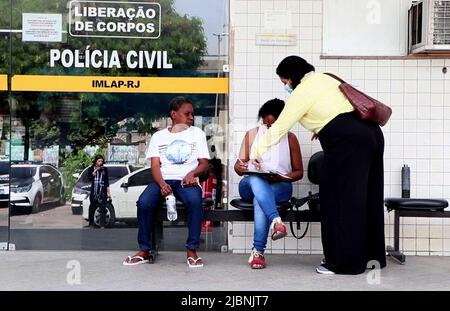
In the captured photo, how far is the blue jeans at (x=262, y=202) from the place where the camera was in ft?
20.4

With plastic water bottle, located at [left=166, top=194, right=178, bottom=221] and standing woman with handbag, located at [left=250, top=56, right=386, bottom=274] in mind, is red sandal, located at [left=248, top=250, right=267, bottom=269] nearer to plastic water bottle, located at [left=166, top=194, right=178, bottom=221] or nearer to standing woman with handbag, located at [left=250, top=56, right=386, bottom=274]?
standing woman with handbag, located at [left=250, top=56, right=386, bottom=274]

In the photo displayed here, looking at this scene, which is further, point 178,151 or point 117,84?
point 117,84

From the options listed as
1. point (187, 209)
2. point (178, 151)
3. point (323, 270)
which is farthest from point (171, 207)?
point (323, 270)

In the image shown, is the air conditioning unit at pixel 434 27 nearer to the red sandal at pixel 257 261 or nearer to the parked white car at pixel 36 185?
the red sandal at pixel 257 261

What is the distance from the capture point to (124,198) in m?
A: 7.34

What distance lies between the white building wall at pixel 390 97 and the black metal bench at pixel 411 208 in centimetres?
40

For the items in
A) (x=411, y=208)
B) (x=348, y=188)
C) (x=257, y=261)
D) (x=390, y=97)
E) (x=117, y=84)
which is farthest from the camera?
(x=117, y=84)

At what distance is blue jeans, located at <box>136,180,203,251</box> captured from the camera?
20.8 feet

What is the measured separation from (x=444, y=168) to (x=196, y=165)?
2518 millimetres

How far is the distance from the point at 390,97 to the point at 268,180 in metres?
1.65

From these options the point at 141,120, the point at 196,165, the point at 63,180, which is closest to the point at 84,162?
the point at 63,180

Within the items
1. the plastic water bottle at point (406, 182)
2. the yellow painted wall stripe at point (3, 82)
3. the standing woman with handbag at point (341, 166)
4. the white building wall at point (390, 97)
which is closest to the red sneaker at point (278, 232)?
the standing woman with handbag at point (341, 166)

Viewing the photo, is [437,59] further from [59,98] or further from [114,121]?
[59,98]

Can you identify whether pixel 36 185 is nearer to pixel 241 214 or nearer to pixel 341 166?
pixel 241 214
